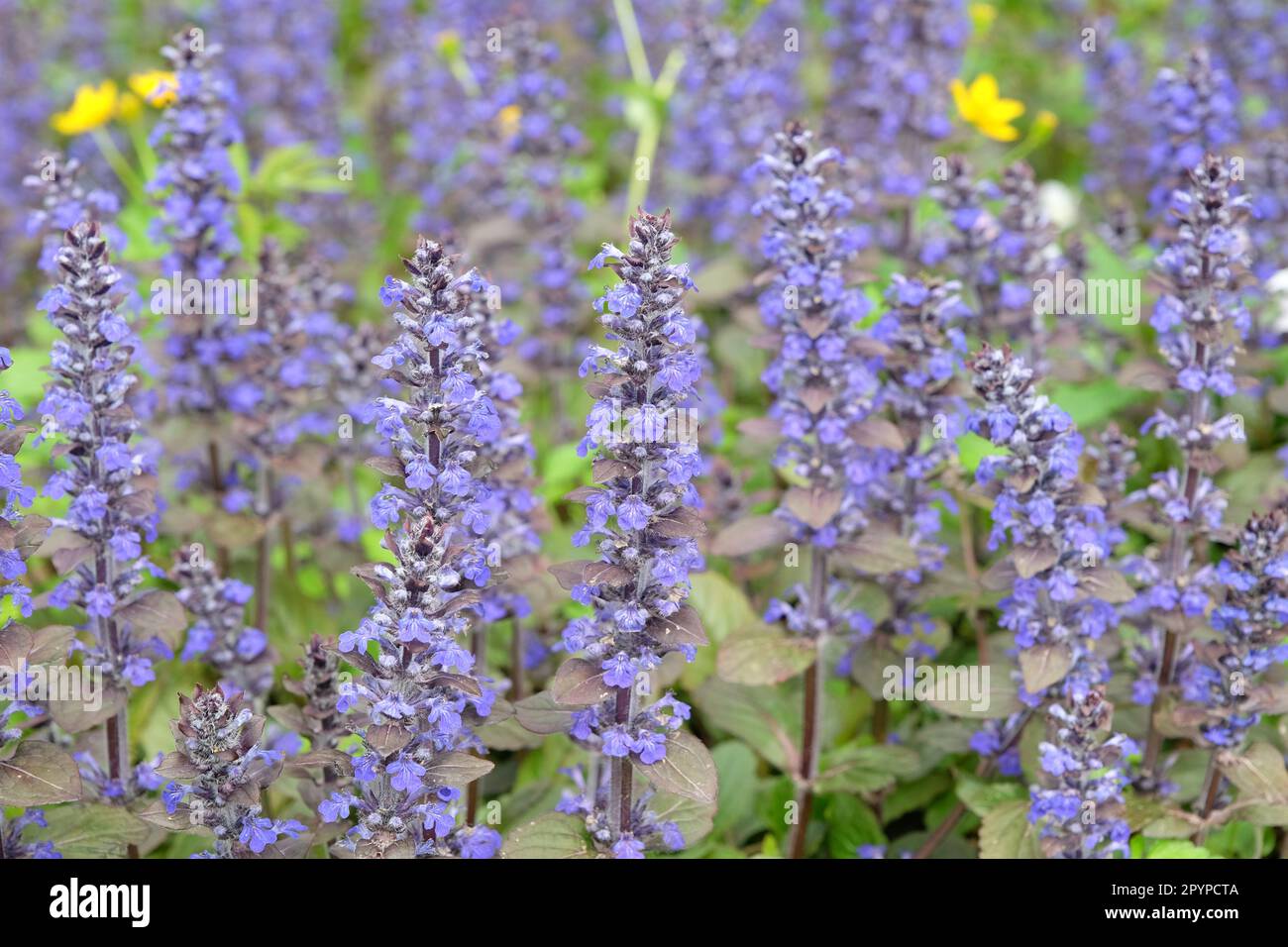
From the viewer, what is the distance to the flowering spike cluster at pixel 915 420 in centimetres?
596

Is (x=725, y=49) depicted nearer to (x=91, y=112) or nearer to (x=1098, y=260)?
(x=1098, y=260)

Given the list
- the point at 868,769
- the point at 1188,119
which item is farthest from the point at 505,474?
the point at 1188,119

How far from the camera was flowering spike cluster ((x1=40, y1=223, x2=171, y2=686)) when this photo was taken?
4961 millimetres

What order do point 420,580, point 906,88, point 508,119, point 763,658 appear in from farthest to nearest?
point 508,119, point 906,88, point 763,658, point 420,580

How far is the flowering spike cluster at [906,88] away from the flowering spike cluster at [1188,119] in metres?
1.32

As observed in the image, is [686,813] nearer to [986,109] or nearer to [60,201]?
[60,201]

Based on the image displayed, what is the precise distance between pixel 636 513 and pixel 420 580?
0.75 m

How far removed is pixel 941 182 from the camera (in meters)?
7.52

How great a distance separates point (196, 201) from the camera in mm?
6473

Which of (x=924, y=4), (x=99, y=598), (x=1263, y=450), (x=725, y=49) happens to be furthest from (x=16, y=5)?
(x=1263, y=450)

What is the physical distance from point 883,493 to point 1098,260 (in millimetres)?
2738

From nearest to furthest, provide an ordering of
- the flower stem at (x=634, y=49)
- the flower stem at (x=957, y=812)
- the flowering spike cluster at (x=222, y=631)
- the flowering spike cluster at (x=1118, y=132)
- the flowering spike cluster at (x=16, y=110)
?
1. the flowering spike cluster at (x=222, y=631)
2. the flower stem at (x=957, y=812)
3. the flower stem at (x=634, y=49)
4. the flowering spike cluster at (x=1118, y=132)
5. the flowering spike cluster at (x=16, y=110)

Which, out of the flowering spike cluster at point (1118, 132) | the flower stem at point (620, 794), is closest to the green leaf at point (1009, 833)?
the flower stem at point (620, 794)

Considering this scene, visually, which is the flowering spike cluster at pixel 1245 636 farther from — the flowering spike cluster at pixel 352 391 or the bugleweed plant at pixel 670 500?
the flowering spike cluster at pixel 352 391
